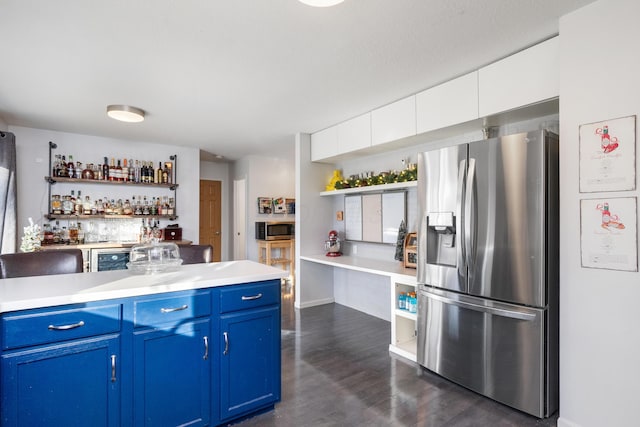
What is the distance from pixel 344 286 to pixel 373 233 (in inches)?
40.0

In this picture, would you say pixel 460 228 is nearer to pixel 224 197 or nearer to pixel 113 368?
pixel 113 368

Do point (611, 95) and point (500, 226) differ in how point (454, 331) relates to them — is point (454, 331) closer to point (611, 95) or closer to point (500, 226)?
point (500, 226)

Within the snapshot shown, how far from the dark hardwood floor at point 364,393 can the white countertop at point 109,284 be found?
3.06ft

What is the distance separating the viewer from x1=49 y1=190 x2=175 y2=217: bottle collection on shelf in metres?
4.82

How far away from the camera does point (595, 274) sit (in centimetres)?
193

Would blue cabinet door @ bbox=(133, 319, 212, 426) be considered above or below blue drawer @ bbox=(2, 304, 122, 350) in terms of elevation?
below

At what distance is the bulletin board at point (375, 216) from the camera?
13.3 feet

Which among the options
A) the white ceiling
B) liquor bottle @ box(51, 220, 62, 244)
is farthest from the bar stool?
liquor bottle @ box(51, 220, 62, 244)

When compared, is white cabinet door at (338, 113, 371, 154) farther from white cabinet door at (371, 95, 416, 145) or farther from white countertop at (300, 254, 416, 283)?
white countertop at (300, 254, 416, 283)

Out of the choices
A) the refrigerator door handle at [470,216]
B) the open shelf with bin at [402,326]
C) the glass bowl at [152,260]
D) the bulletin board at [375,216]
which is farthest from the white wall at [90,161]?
the refrigerator door handle at [470,216]

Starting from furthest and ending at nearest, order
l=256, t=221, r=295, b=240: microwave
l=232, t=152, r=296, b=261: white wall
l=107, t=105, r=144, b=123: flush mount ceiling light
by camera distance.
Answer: l=232, t=152, r=296, b=261: white wall < l=256, t=221, r=295, b=240: microwave < l=107, t=105, r=144, b=123: flush mount ceiling light

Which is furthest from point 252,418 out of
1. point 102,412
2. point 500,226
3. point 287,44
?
point 287,44

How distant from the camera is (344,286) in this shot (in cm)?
492

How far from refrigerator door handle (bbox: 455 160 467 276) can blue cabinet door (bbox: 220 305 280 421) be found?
54.8 inches
